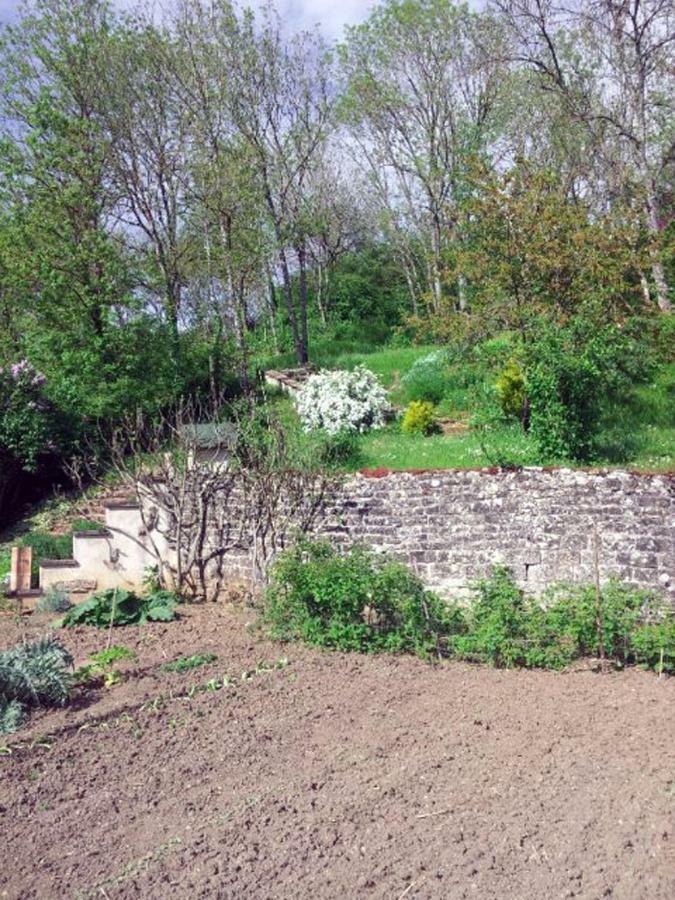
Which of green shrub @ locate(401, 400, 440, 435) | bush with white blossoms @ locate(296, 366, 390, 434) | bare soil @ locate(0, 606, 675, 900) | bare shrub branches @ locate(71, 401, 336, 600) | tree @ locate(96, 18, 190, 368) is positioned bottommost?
bare soil @ locate(0, 606, 675, 900)

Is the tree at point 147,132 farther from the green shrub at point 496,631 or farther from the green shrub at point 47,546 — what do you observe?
the green shrub at point 496,631

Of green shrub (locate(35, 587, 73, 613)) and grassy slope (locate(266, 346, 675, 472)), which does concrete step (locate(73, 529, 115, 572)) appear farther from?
grassy slope (locate(266, 346, 675, 472))

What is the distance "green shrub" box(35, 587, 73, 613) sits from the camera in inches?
360

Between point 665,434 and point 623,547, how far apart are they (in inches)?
144

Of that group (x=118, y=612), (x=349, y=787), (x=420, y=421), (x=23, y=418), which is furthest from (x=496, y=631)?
(x=23, y=418)

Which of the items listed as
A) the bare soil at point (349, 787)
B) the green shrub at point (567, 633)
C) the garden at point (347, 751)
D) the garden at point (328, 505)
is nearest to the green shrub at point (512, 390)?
the garden at point (328, 505)

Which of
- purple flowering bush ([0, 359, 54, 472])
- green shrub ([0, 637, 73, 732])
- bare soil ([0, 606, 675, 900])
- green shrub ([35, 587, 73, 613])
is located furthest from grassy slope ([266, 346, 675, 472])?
green shrub ([0, 637, 73, 732])

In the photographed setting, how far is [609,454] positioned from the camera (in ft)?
33.2

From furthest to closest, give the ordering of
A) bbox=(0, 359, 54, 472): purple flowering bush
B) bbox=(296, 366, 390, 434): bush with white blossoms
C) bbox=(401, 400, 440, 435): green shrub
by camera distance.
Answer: bbox=(296, 366, 390, 434): bush with white blossoms, bbox=(401, 400, 440, 435): green shrub, bbox=(0, 359, 54, 472): purple flowering bush

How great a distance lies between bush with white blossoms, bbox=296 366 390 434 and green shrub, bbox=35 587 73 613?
5.81m

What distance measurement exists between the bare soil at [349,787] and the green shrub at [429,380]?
9.14m

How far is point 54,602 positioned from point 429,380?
8.83m

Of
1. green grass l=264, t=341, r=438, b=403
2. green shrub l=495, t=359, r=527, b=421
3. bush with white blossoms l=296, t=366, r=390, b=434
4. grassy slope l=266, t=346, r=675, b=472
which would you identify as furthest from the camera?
green grass l=264, t=341, r=438, b=403

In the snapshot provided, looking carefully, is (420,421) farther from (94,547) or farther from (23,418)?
(23,418)
